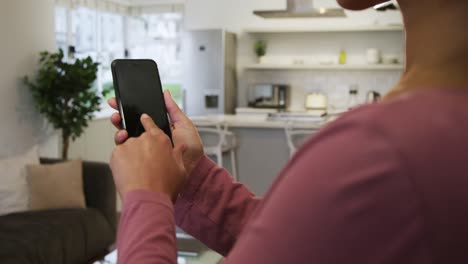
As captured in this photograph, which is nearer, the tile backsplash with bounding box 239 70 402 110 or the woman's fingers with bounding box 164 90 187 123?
the woman's fingers with bounding box 164 90 187 123

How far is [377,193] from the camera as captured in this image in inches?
12.7

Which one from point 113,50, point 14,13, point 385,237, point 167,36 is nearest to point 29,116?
point 14,13

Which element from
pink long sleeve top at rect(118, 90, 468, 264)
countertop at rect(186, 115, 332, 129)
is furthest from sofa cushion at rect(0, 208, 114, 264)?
pink long sleeve top at rect(118, 90, 468, 264)

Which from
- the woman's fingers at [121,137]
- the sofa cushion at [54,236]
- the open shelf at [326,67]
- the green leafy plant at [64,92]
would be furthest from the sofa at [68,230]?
the open shelf at [326,67]

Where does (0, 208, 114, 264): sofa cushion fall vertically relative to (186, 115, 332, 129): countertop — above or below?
below

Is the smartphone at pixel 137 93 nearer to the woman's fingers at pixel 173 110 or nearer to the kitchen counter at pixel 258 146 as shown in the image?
the woman's fingers at pixel 173 110

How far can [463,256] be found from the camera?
33 centimetres

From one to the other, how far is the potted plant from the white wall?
3154 millimetres

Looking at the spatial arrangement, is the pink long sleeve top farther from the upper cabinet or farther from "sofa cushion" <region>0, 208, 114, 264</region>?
the upper cabinet

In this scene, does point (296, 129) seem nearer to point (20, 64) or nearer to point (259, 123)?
point (259, 123)

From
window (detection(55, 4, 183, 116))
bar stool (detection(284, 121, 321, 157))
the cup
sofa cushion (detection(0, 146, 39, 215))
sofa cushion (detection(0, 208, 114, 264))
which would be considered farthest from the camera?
the cup

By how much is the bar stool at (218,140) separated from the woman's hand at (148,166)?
4073 millimetres

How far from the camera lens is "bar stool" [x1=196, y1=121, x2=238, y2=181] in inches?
183

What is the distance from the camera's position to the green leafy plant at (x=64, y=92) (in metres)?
4.02
